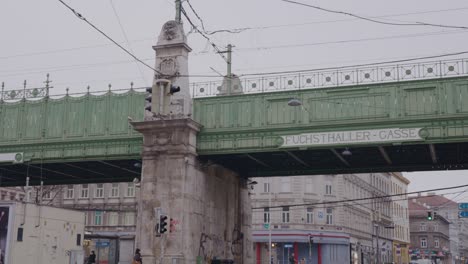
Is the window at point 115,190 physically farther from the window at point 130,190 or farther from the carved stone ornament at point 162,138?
the carved stone ornament at point 162,138

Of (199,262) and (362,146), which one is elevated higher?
(362,146)

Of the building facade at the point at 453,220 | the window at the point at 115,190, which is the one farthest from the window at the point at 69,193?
the building facade at the point at 453,220

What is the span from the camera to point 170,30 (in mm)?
28062

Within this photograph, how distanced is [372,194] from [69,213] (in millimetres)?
66822

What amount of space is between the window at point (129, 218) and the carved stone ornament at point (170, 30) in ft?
164

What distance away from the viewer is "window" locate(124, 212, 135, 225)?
74875mm

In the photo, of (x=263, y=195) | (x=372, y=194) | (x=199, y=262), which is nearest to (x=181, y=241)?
(x=199, y=262)

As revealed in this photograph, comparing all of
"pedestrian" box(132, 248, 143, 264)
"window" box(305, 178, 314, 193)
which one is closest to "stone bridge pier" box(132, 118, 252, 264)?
"pedestrian" box(132, 248, 143, 264)

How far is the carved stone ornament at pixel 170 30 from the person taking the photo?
2802 cm

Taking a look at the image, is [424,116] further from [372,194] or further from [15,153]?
[372,194]

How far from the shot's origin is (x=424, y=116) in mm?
24641

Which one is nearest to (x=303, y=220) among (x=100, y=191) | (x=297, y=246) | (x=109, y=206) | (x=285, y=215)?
(x=285, y=215)

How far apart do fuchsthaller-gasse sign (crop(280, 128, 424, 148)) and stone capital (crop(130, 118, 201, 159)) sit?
13.7ft

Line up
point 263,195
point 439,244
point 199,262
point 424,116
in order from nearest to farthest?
point 424,116 < point 199,262 < point 263,195 < point 439,244
